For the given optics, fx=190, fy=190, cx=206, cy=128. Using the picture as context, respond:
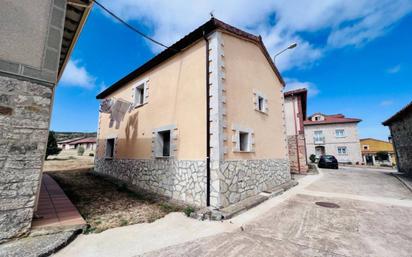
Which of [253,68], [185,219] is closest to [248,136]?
[253,68]

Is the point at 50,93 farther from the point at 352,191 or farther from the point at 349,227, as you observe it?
the point at 352,191

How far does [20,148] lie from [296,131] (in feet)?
46.6

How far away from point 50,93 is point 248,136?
18.4ft

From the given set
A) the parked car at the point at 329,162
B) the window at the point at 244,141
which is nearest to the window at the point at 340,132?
the parked car at the point at 329,162

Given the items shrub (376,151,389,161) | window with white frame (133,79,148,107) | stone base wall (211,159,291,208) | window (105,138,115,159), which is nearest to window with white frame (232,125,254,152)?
stone base wall (211,159,291,208)

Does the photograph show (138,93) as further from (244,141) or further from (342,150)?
(342,150)

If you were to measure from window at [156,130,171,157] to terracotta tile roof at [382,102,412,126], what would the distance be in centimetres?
1432

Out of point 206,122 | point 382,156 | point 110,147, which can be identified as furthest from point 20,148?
point 382,156

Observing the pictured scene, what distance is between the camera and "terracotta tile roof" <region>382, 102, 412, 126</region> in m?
12.1

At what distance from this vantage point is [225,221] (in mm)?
4535

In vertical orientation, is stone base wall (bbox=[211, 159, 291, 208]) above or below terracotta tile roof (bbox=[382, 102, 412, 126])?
below

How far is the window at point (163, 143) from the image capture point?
7320mm

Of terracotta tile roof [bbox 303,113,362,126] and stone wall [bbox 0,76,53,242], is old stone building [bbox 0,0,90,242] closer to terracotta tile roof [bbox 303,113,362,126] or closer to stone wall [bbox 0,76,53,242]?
stone wall [bbox 0,76,53,242]

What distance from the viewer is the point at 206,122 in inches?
223
